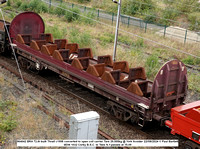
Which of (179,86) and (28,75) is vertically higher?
(179,86)

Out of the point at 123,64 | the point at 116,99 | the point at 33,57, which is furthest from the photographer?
the point at 33,57

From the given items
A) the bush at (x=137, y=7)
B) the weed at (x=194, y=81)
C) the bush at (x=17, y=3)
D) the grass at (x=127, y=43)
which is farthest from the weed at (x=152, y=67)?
the bush at (x=17, y=3)

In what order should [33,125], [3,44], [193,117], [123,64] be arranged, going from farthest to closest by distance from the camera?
A: [3,44] < [123,64] < [33,125] < [193,117]

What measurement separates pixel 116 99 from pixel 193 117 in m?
2.74

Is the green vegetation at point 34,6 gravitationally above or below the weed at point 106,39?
above

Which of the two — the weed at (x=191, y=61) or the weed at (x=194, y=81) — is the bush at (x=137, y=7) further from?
the weed at (x=194, y=81)

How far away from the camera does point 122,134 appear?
878cm

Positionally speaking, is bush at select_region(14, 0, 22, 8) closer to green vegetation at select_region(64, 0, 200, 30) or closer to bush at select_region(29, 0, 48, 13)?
bush at select_region(29, 0, 48, 13)

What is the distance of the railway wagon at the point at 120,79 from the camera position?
323 inches

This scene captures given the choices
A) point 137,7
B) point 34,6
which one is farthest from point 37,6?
point 137,7

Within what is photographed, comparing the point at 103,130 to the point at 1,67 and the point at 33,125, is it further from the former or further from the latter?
the point at 1,67

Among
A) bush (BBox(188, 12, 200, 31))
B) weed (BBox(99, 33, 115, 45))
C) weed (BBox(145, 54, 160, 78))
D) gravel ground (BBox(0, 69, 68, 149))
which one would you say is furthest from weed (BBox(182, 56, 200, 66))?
bush (BBox(188, 12, 200, 31))

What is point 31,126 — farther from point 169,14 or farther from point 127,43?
point 169,14

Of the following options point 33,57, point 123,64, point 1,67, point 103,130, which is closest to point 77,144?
point 103,130
